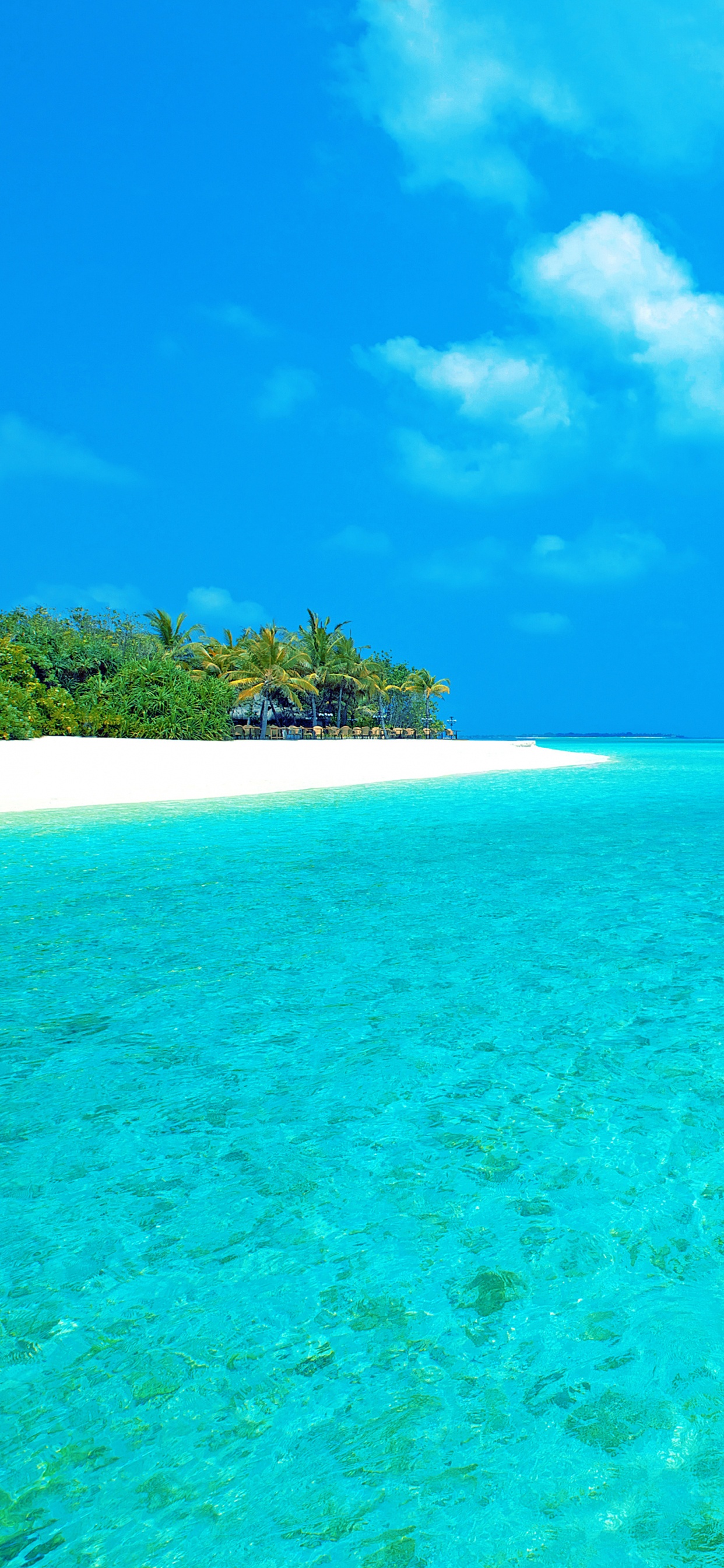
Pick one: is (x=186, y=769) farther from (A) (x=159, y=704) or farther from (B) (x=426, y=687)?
(B) (x=426, y=687)

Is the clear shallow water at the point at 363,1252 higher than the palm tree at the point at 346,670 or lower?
lower

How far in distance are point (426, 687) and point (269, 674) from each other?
2375 cm

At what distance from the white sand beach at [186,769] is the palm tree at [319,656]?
16669 mm

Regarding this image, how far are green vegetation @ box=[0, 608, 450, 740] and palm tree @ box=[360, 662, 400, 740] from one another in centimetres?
13

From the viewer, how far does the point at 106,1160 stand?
143 inches

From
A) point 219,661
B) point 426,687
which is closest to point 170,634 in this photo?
point 219,661

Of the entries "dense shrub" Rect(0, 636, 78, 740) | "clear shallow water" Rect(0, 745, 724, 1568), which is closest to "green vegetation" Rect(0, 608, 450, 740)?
"dense shrub" Rect(0, 636, 78, 740)

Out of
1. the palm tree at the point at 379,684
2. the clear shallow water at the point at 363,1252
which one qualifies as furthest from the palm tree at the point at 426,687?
the clear shallow water at the point at 363,1252

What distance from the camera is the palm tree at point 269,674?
149 feet

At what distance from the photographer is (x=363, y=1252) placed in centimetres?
299

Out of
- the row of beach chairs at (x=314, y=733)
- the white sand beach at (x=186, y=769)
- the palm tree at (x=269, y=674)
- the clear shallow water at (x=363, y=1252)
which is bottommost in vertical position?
the clear shallow water at (x=363, y=1252)

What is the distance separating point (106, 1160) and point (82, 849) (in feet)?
27.8

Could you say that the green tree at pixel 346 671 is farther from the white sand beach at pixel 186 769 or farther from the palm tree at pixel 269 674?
the white sand beach at pixel 186 769

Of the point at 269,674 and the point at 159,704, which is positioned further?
the point at 269,674
